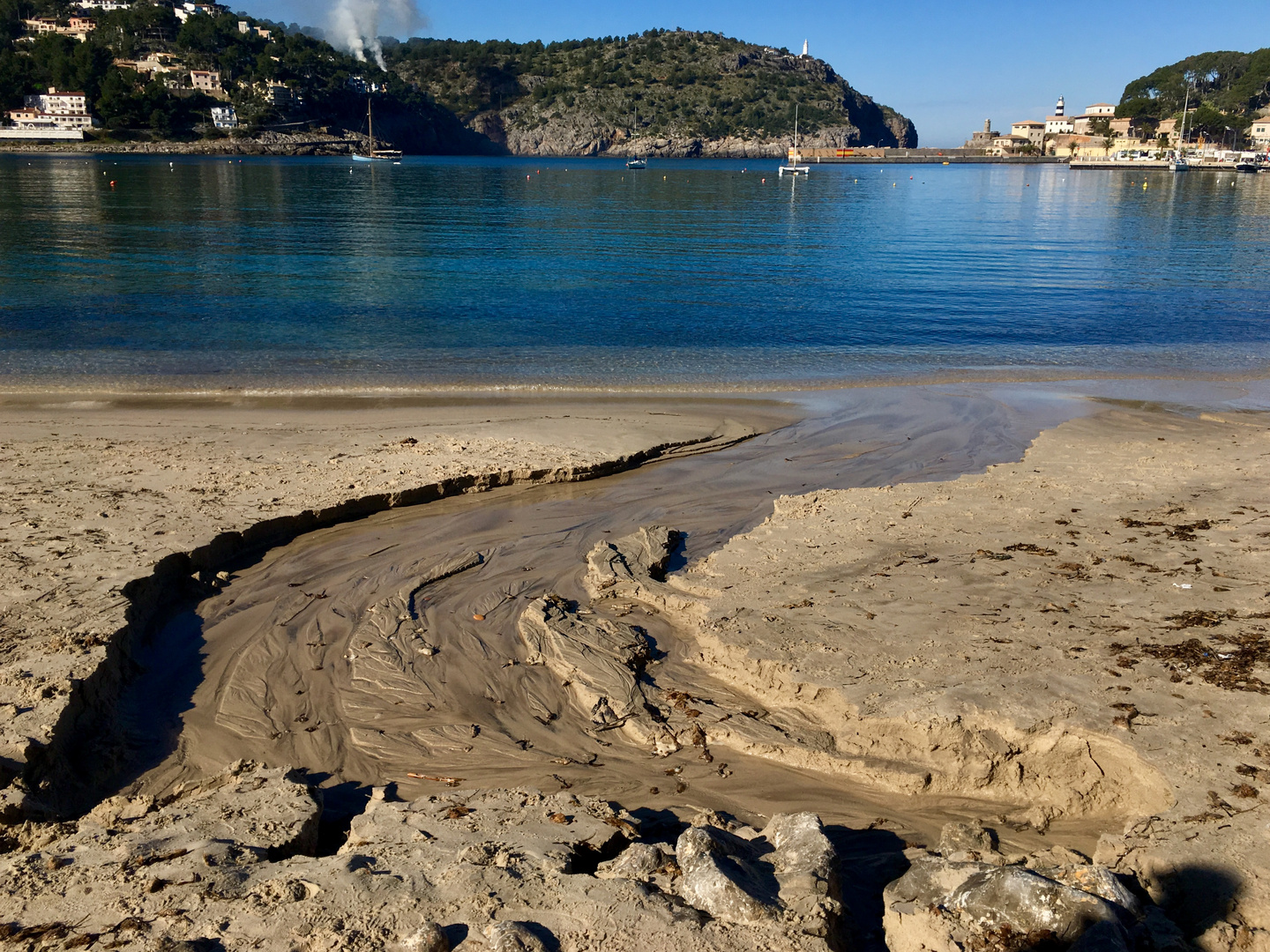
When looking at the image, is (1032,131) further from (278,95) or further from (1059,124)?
(278,95)

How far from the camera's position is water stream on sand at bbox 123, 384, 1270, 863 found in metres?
5.07

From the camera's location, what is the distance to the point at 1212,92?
155m

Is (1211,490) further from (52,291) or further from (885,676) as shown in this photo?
(52,291)

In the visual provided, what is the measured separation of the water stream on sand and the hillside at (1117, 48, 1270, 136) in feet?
521

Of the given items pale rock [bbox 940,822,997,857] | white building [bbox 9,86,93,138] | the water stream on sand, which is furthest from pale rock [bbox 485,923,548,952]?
white building [bbox 9,86,93,138]

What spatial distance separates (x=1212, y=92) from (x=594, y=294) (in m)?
182

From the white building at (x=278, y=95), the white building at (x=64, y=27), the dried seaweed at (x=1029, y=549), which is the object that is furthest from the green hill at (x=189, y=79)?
the dried seaweed at (x=1029, y=549)

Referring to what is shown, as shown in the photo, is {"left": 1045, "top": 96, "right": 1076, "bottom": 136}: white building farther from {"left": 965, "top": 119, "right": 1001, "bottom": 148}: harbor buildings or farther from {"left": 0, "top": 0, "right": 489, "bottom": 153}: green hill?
{"left": 0, "top": 0, "right": 489, "bottom": 153}: green hill

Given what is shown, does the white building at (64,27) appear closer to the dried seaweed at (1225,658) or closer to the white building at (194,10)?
the white building at (194,10)

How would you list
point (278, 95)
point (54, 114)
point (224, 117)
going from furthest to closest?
point (278, 95), point (224, 117), point (54, 114)

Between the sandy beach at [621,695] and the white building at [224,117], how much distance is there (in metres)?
142

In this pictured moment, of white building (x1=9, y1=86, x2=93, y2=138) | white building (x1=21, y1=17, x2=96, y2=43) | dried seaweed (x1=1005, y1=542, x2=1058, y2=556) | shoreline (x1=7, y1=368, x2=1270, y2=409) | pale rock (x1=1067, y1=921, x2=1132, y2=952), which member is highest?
white building (x1=21, y1=17, x2=96, y2=43)

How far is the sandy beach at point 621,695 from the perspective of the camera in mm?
3533

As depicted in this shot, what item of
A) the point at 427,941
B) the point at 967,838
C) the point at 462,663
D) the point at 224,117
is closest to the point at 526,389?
the point at 462,663
